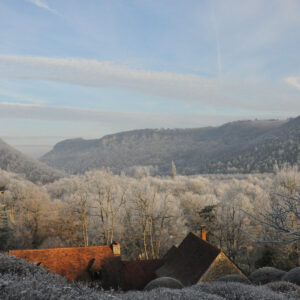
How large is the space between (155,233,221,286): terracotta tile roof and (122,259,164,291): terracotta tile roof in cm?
61

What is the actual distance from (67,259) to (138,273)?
16.8 feet

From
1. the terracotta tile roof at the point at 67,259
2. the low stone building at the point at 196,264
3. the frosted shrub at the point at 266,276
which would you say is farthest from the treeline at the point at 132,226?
the frosted shrub at the point at 266,276

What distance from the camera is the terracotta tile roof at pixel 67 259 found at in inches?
775

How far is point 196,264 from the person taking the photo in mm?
20297

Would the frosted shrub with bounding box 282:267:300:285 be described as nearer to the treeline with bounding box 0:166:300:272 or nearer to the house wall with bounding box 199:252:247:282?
the house wall with bounding box 199:252:247:282

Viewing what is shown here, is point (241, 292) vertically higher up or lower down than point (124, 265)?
higher up

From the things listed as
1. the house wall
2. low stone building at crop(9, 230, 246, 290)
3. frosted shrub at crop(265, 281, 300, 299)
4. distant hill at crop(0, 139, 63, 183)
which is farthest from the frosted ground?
distant hill at crop(0, 139, 63, 183)

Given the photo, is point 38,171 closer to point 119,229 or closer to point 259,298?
point 119,229

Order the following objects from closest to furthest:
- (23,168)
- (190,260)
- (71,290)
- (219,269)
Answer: (71,290), (219,269), (190,260), (23,168)

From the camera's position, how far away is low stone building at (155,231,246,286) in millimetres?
19109

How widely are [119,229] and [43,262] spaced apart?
20822mm

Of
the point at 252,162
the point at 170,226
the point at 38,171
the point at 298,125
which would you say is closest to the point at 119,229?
the point at 170,226

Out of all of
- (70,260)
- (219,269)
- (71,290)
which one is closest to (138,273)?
(70,260)

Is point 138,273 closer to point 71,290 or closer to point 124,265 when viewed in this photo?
point 124,265
